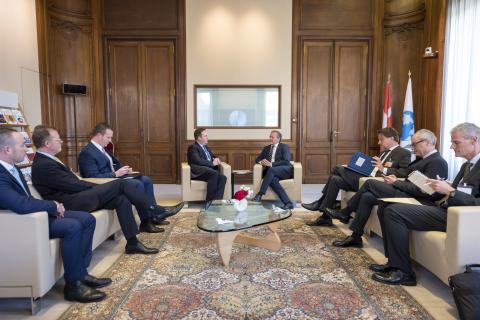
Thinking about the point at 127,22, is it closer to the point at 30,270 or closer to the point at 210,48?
the point at 210,48

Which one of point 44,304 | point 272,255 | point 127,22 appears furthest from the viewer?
point 127,22

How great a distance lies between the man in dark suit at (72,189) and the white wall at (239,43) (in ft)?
13.1

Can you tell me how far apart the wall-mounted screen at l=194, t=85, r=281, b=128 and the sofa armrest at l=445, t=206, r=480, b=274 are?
5058mm

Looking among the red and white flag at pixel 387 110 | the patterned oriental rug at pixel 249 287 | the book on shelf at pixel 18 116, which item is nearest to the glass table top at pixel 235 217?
the patterned oriental rug at pixel 249 287

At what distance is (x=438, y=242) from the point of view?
103 inches

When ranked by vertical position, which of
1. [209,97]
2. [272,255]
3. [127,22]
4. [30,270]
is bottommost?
[272,255]

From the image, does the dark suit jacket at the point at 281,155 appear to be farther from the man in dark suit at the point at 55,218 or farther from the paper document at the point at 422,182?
the man in dark suit at the point at 55,218

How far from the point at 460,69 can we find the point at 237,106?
3774mm

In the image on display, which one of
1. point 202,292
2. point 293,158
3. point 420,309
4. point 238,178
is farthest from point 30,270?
point 293,158

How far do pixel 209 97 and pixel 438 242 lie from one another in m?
5.35

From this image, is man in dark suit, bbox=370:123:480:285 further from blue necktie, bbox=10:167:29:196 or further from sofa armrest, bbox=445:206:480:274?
blue necktie, bbox=10:167:29:196

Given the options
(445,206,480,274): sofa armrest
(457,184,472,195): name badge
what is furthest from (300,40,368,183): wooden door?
(445,206,480,274): sofa armrest

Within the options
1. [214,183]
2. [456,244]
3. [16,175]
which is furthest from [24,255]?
[214,183]

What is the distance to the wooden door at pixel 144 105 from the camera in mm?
7164
